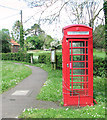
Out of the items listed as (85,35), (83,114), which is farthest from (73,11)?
(83,114)

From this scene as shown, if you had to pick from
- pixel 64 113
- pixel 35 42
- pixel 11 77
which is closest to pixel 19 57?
pixel 35 42

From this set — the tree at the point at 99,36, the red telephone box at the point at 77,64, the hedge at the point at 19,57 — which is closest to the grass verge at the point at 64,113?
the red telephone box at the point at 77,64

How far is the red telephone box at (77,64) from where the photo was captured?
15.1 feet

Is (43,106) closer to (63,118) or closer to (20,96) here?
(63,118)

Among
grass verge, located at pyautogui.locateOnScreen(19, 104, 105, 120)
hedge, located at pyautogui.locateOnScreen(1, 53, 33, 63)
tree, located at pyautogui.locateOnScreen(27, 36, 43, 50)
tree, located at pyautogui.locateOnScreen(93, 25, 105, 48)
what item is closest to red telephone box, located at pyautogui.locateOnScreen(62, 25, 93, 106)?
grass verge, located at pyautogui.locateOnScreen(19, 104, 105, 120)

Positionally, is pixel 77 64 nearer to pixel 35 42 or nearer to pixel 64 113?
pixel 64 113

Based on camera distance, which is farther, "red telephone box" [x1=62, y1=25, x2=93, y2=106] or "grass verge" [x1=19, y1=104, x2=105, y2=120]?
"red telephone box" [x1=62, y1=25, x2=93, y2=106]

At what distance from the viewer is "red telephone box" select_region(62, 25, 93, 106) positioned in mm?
4590

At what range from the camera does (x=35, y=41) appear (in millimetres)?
43688

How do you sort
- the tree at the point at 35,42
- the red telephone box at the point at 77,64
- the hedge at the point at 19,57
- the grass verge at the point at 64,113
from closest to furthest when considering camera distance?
the grass verge at the point at 64,113 → the red telephone box at the point at 77,64 → the hedge at the point at 19,57 → the tree at the point at 35,42

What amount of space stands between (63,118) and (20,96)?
109 inches

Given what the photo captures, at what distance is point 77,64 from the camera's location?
4.81 metres

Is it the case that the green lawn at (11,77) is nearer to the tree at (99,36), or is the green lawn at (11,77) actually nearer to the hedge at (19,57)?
the tree at (99,36)

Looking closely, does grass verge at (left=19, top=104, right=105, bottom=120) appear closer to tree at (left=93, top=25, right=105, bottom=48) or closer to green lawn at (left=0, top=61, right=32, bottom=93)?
green lawn at (left=0, top=61, right=32, bottom=93)
